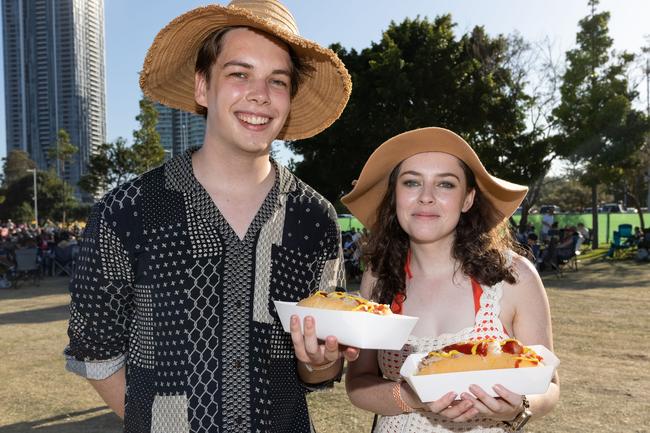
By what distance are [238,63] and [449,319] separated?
1.43m

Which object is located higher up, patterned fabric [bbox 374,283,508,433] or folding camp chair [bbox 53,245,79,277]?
patterned fabric [bbox 374,283,508,433]

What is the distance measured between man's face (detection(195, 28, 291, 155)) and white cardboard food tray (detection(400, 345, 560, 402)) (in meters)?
1.01

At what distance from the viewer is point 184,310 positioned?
200cm

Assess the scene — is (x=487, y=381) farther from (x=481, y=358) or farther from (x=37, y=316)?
(x=37, y=316)

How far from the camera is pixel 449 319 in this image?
8.72 ft

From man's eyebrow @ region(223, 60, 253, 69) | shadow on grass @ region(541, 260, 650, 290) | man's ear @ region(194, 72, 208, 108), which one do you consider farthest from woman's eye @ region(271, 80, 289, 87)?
shadow on grass @ region(541, 260, 650, 290)

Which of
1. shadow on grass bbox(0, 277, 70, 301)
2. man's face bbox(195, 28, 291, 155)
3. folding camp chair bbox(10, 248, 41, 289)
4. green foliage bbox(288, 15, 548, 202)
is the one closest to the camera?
man's face bbox(195, 28, 291, 155)

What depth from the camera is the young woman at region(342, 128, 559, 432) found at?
8.38 feet

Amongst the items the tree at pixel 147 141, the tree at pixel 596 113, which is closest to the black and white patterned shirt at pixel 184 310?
the tree at pixel 596 113

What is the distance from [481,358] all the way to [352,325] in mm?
477

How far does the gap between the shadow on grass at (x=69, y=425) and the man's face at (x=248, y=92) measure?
4.76m

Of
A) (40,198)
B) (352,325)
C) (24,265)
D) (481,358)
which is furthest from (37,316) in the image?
(40,198)

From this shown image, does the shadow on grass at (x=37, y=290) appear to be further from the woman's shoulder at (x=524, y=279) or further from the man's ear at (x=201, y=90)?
the woman's shoulder at (x=524, y=279)

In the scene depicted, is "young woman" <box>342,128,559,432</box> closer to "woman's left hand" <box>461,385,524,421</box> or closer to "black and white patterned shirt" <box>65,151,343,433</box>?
"woman's left hand" <box>461,385,524,421</box>
